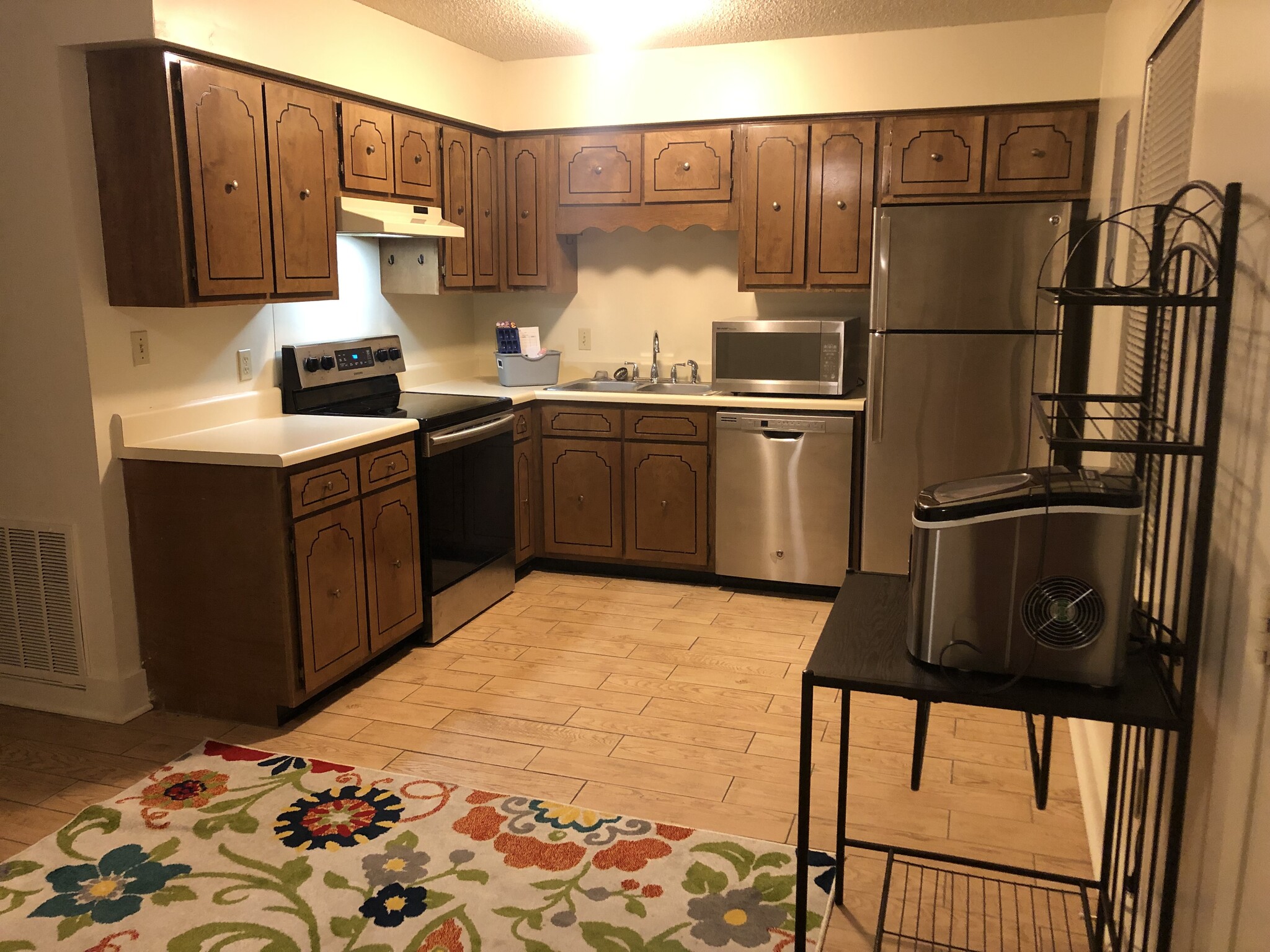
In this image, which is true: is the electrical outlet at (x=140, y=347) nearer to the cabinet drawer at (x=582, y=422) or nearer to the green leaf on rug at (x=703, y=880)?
the cabinet drawer at (x=582, y=422)

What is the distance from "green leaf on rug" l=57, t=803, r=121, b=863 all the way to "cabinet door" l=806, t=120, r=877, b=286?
11.2 ft

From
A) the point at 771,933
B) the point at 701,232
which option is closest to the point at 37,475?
the point at 771,933

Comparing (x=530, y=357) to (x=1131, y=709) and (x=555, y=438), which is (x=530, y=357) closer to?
(x=555, y=438)

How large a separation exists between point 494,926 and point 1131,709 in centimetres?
144

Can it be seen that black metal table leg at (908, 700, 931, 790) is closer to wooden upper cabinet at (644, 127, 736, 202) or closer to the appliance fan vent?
the appliance fan vent

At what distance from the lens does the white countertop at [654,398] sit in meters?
4.30

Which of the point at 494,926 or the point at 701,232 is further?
the point at 701,232

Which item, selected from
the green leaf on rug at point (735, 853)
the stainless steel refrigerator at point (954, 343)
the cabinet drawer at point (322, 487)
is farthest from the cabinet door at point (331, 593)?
the stainless steel refrigerator at point (954, 343)

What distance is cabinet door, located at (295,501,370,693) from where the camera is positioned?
10.5 ft

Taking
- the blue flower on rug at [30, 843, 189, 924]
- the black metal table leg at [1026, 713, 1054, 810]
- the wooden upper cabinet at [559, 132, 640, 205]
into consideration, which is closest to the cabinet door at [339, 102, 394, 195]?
the wooden upper cabinet at [559, 132, 640, 205]

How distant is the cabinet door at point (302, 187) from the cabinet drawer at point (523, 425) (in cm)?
116

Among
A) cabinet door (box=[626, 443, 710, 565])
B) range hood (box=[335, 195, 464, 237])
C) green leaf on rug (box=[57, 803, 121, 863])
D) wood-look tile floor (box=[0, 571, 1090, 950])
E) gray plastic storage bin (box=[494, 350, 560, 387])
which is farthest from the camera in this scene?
gray plastic storage bin (box=[494, 350, 560, 387])

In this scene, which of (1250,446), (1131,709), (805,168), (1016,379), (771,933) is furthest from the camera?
(805,168)

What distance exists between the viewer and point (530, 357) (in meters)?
4.91
